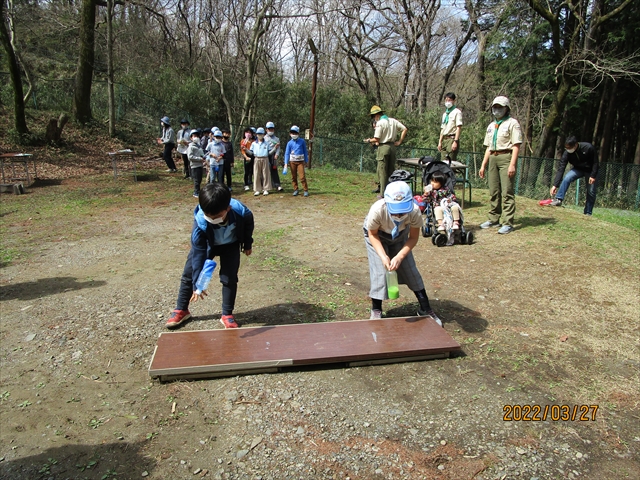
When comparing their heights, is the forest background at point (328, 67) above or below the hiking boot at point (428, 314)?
above

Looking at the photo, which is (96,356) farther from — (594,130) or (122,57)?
(122,57)

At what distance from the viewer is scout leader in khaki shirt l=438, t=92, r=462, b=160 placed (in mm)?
9094

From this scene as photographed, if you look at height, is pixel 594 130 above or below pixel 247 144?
above

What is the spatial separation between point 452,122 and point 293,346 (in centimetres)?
686

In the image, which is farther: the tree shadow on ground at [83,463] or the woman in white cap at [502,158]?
the woman in white cap at [502,158]

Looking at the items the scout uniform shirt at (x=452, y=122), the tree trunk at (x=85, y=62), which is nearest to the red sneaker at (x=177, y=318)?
the scout uniform shirt at (x=452, y=122)

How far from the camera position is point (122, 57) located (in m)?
26.3

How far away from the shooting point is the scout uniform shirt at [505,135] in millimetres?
7375

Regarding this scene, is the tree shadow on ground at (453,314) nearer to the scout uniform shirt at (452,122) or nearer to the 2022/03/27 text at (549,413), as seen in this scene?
the 2022/03/27 text at (549,413)

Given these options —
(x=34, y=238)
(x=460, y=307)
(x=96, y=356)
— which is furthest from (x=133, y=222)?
(x=460, y=307)

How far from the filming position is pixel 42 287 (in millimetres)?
5734

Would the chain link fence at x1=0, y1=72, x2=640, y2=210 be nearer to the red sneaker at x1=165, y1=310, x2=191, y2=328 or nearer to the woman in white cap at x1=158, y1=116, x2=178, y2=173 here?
the woman in white cap at x1=158, y1=116, x2=178, y2=173

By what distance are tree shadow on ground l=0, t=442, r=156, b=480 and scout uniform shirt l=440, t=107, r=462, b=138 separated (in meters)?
8.12

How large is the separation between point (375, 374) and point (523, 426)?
44.8 inches
